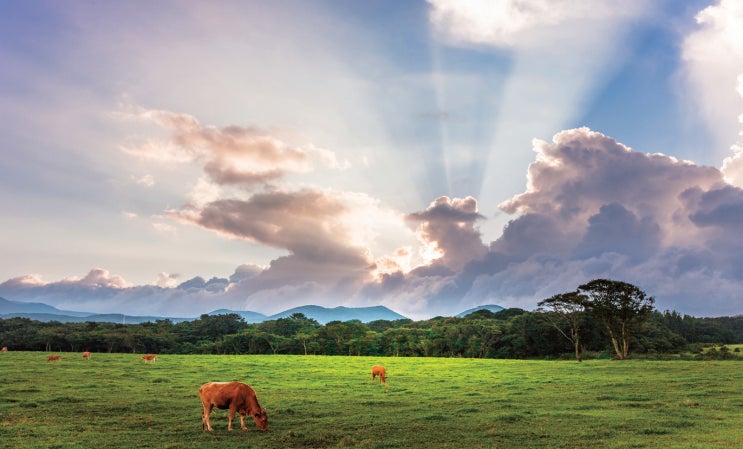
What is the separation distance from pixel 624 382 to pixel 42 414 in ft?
125

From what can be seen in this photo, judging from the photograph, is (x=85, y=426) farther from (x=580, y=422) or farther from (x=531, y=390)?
(x=531, y=390)

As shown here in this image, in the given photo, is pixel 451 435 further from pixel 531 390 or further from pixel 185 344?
pixel 185 344

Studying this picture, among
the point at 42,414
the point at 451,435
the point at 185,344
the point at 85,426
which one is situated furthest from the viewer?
the point at 185,344

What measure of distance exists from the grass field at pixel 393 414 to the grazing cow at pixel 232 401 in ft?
1.89

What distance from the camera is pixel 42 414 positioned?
2025 cm

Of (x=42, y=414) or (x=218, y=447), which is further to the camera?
(x=42, y=414)

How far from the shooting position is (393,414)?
21.0 meters

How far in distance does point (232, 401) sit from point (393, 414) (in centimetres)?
801

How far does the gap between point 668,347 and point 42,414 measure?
9599cm

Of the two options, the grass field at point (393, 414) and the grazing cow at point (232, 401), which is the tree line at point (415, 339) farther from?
the grazing cow at point (232, 401)

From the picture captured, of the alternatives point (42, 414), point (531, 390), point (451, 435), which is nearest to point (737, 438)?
point (451, 435)

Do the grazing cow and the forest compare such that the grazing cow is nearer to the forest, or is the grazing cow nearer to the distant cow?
the distant cow

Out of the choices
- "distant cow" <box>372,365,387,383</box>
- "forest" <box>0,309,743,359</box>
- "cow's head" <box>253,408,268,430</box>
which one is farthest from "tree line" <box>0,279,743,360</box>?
"cow's head" <box>253,408,268,430</box>

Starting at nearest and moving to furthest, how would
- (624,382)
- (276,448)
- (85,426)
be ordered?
(276,448), (85,426), (624,382)
